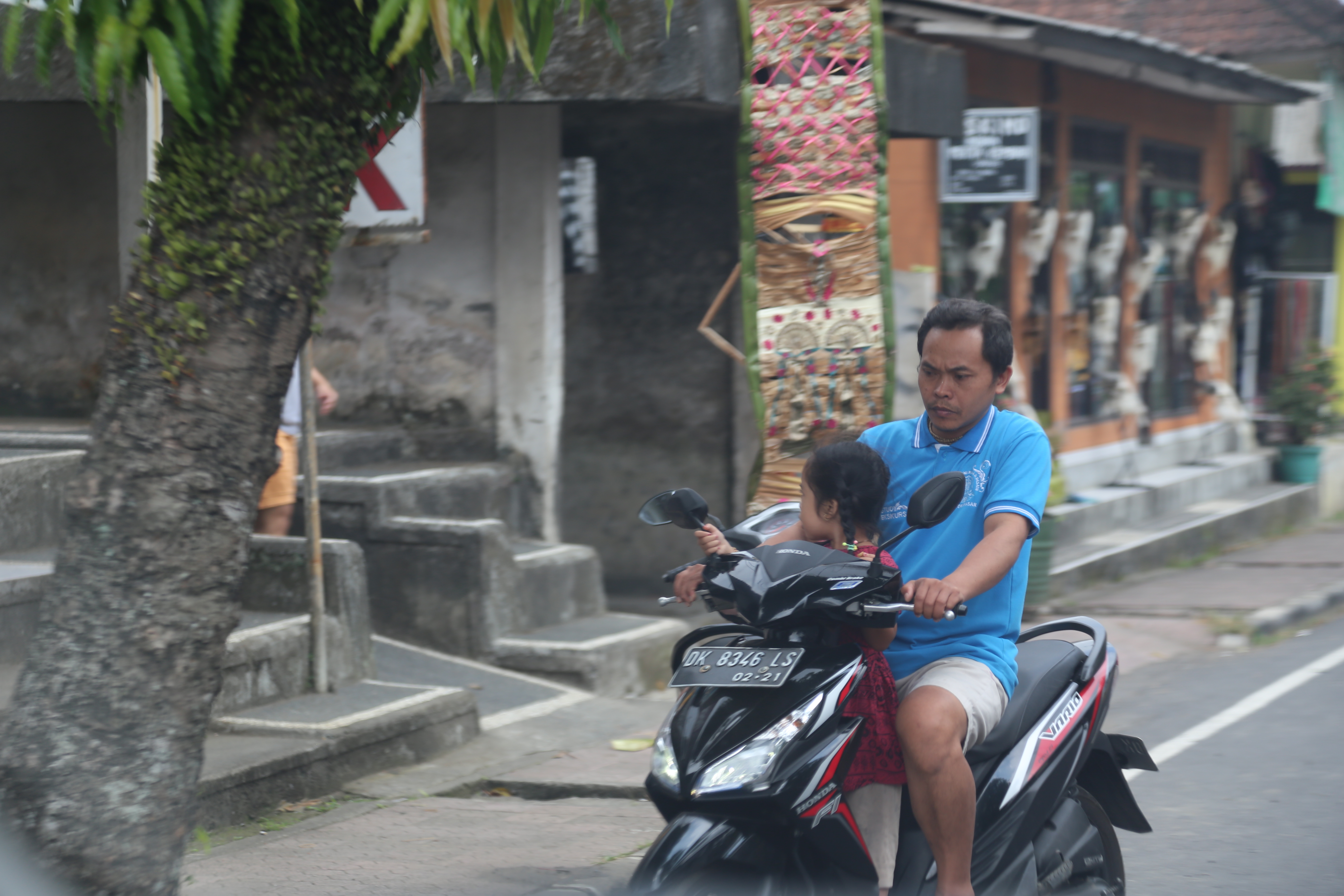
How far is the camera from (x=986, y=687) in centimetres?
328

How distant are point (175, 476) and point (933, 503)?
5.39ft

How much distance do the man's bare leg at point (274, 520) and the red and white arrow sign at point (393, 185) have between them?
167cm

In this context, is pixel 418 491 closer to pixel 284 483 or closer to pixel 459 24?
pixel 284 483

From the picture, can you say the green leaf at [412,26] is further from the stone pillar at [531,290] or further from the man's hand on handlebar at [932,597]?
the stone pillar at [531,290]

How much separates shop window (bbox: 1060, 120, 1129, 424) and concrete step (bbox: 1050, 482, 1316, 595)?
131 centimetres

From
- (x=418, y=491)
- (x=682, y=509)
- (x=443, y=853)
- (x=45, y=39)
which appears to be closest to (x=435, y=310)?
(x=418, y=491)

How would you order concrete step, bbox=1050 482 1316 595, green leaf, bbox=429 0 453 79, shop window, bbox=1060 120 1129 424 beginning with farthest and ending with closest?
1. shop window, bbox=1060 120 1129 424
2. concrete step, bbox=1050 482 1316 595
3. green leaf, bbox=429 0 453 79

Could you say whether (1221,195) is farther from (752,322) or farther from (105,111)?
(105,111)

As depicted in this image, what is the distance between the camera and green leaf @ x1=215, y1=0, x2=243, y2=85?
275 cm

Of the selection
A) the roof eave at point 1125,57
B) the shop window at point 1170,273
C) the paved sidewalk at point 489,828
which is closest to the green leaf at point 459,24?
the paved sidewalk at point 489,828

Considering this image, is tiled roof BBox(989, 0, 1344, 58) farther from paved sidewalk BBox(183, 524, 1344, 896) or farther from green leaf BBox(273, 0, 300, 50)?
green leaf BBox(273, 0, 300, 50)

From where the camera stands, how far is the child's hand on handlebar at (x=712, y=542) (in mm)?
3156

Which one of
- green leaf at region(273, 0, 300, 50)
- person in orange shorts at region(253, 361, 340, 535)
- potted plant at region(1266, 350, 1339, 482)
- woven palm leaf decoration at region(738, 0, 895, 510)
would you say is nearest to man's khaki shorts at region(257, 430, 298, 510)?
person in orange shorts at region(253, 361, 340, 535)

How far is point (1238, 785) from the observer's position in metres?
5.65
